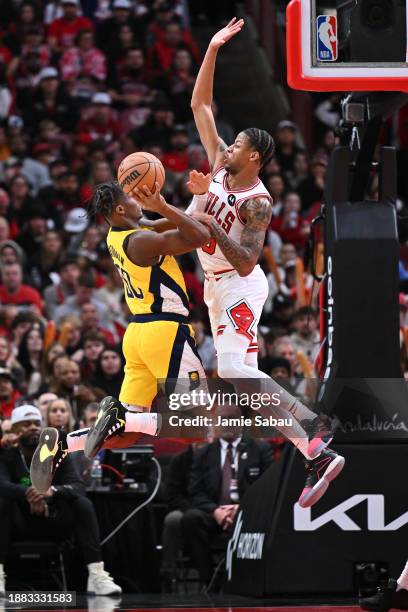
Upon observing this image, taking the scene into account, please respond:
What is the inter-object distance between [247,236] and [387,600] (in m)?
2.35

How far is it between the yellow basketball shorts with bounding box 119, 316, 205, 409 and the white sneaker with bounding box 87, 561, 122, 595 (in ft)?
8.30

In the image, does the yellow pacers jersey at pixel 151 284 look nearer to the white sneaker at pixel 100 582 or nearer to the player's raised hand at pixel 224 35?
the player's raised hand at pixel 224 35

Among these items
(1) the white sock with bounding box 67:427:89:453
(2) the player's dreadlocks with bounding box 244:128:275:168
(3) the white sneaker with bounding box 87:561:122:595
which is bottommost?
(3) the white sneaker with bounding box 87:561:122:595

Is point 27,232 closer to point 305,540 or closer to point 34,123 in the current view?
point 34,123

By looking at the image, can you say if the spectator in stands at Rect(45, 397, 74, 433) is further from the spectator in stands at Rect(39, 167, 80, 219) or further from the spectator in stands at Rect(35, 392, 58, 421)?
the spectator in stands at Rect(39, 167, 80, 219)

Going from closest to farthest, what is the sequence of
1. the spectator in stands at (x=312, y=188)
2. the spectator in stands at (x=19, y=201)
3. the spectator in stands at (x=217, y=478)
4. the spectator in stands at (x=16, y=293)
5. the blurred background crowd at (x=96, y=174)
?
the spectator in stands at (x=217, y=478) → the blurred background crowd at (x=96, y=174) → the spectator in stands at (x=16, y=293) → the spectator in stands at (x=19, y=201) → the spectator in stands at (x=312, y=188)

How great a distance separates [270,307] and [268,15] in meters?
8.16

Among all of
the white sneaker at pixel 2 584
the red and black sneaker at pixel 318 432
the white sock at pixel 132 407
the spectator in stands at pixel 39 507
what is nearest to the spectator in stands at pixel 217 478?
the spectator in stands at pixel 39 507

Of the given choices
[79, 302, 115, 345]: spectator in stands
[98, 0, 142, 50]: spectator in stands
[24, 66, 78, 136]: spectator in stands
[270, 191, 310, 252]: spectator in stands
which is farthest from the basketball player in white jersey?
[98, 0, 142, 50]: spectator in stands

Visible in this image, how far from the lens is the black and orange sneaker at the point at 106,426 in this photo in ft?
26.3

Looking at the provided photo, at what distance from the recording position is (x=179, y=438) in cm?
830

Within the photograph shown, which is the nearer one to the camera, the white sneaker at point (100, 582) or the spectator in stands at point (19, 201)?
the white sneaker at point (100, 582)

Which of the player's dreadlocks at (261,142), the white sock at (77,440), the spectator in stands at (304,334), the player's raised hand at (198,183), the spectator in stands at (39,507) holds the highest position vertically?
the player's dreadlocks at (261,142)

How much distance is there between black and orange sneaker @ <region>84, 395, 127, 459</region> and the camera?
26.3 ft
